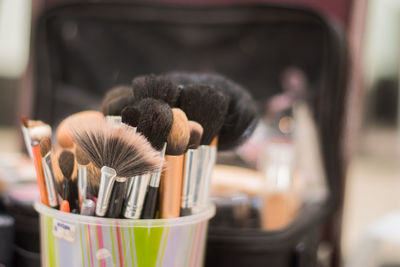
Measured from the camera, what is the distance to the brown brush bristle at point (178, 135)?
25cm

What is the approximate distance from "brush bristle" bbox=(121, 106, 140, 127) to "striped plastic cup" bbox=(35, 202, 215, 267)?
0.05m

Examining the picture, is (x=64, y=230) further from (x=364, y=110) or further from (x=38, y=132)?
(x=364, y=110)

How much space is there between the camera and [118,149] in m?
0.24

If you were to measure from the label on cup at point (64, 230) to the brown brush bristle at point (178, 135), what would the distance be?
7 centimetres

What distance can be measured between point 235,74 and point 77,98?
222mm

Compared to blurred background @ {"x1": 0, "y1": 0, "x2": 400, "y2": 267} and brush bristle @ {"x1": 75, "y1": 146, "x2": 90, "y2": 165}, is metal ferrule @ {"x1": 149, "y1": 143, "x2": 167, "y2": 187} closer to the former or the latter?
brush bristle @ {"x1": 75, "y1": 146, "x2": 90, "y2": 165}

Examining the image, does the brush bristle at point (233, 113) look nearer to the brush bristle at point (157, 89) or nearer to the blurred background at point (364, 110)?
the brush bristle at point (157, 89)

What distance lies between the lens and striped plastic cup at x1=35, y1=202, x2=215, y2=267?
0.25 m

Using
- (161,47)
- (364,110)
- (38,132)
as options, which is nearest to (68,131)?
(38,132)

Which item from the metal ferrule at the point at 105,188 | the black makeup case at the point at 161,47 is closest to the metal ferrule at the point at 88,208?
the metal ferrule at the point at 105,188

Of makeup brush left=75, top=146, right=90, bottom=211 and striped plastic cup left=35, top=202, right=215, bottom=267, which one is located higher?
makeup brush left=75, top=146, right=90, bottom=211

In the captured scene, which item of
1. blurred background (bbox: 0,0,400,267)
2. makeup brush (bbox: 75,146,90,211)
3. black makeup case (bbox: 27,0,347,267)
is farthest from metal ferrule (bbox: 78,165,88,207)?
black makeup case (bbox: 27,0,347,267)

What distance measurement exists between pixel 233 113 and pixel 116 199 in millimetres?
97

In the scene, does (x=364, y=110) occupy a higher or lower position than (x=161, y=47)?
lower
